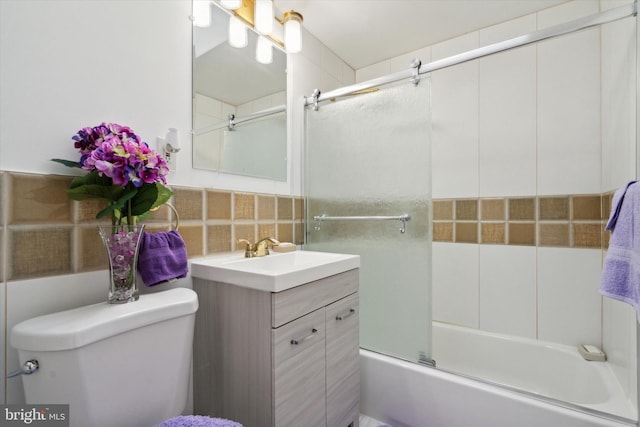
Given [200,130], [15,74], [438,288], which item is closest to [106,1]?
[15,74]

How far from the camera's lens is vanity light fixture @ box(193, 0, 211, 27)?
1255 millimetres

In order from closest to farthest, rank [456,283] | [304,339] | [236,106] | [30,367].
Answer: [30,367] < [304,339] < [236,106] < [456,283]

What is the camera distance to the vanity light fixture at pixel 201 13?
125 cm

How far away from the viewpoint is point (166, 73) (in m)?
1.14

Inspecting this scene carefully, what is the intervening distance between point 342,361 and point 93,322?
0.93 m

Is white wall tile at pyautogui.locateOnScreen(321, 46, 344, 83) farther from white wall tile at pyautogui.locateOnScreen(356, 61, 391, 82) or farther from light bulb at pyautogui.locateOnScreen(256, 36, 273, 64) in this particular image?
light bulb at pyautogui.locateOnScreen(256, 36, 273, 64)

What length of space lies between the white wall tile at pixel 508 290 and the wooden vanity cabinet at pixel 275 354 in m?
1.20

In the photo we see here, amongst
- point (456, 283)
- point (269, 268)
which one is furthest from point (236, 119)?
point (456, 283)

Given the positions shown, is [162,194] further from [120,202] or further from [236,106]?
[236,106]

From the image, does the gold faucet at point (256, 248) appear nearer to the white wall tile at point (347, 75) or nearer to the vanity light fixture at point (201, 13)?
the vanity light fixture at point (201, 13)

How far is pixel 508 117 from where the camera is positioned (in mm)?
1897

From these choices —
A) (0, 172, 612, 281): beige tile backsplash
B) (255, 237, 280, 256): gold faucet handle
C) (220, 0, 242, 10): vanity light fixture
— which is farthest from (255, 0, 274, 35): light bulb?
(255, 237, 280, 256): gold faucet handle

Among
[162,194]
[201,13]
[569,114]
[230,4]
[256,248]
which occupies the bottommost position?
[256,248]

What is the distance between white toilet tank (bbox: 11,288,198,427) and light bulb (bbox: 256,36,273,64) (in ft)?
4.42
